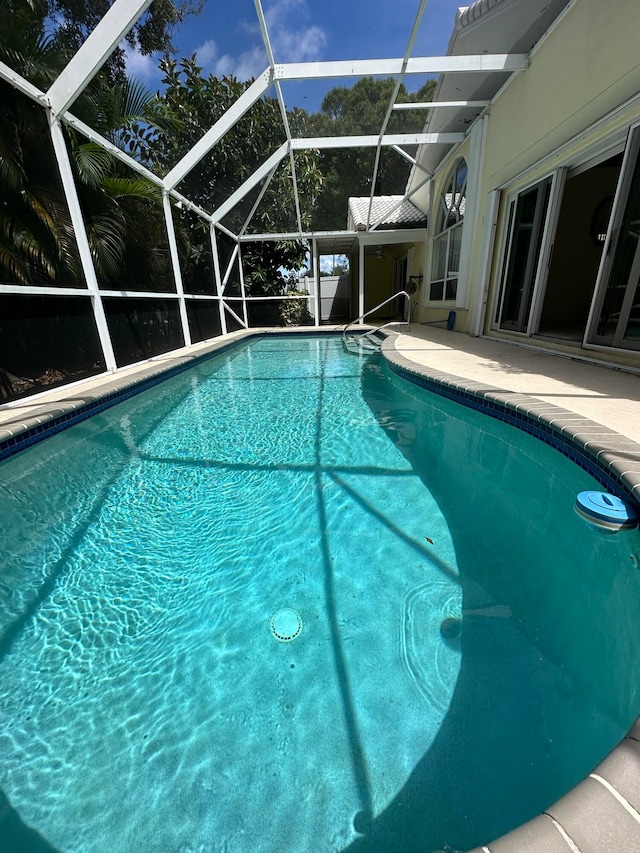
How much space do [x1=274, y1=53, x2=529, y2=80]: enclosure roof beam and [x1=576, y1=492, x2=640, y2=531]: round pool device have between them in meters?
6.42

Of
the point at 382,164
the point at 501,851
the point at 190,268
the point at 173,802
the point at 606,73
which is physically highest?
the point at 382,164

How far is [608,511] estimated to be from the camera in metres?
1.83

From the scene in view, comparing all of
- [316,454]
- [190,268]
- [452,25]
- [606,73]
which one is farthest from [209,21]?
[316,454]

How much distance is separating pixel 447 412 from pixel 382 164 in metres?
9.49

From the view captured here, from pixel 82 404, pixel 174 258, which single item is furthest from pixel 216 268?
pixel 82 404

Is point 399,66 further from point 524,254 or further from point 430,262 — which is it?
point 430,262

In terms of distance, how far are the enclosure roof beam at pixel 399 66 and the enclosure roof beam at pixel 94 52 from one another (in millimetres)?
2156

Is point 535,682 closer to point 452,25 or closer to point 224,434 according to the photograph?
point 224,434

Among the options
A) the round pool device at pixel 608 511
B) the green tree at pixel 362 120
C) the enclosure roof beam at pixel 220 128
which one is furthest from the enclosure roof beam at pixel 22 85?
the round pool device at pixel 608 511

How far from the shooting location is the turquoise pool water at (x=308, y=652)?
113 centimetres

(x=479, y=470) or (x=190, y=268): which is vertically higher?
(x=190, y=268)

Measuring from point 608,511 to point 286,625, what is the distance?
1.69m

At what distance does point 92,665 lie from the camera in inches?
62.6

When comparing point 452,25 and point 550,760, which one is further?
point 452,25
